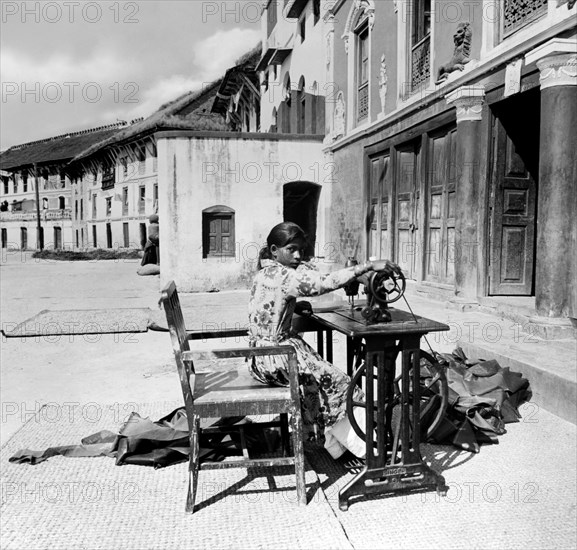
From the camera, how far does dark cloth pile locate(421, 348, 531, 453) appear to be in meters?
4.02

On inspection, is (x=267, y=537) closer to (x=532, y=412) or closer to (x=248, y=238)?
(x=532, y=412)

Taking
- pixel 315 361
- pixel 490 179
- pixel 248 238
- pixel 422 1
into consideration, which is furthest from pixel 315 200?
pixel 315 361

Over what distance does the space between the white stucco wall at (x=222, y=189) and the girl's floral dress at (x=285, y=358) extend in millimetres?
11451

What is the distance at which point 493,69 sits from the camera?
7.81 m

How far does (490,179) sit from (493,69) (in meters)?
1.43

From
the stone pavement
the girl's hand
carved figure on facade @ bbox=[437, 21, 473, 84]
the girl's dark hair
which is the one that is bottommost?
the stone pavement

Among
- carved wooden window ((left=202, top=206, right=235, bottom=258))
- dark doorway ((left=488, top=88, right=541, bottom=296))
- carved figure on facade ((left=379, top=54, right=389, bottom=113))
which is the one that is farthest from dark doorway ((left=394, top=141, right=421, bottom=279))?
carved wooden window ((left=202, top=206, right=235, bottom=258))

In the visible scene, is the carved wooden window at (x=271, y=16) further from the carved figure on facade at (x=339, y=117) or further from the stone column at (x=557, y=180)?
the stone column at (x=557, y=180)

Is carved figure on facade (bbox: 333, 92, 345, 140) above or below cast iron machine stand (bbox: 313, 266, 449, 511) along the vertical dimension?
above

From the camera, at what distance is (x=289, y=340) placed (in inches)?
136

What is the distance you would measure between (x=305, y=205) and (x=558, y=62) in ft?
41.0

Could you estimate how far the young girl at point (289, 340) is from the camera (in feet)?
11.0

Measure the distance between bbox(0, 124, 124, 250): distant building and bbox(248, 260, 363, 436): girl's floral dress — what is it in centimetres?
4600

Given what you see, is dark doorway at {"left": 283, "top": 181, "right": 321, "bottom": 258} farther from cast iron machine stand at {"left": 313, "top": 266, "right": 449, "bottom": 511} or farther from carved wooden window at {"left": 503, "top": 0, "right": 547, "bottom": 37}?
cast iron machine stand at {"left": 313, "top": 266, "right": 449, "bottom": 511}
